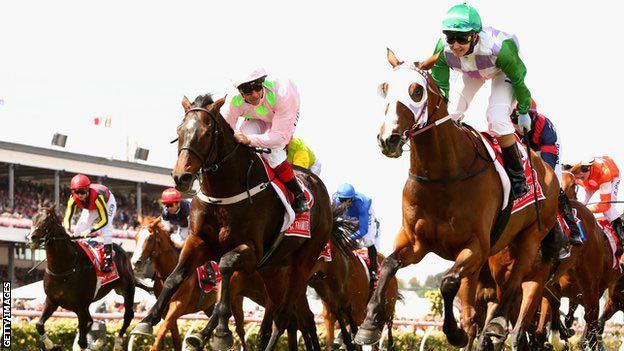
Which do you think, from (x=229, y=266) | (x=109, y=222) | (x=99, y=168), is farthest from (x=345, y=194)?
(x=99, y=168)

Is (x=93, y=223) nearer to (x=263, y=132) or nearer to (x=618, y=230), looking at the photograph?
(x=263, y=132)

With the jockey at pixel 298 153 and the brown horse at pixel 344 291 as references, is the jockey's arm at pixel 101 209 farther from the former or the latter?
the jockey at pixel 298 153

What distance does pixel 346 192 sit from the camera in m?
13.3

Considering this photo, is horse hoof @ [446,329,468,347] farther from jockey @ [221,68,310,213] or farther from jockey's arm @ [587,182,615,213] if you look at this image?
jockey's arm @ [587,182,615,213]

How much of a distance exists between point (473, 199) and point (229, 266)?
6.18 ft

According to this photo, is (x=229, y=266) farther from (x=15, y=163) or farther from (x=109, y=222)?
(x=15, y=163)

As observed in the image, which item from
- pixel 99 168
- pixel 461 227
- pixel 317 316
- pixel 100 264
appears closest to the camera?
pixel 461 227

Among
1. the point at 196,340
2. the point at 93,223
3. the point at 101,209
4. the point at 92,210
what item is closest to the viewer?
the point at 196,340

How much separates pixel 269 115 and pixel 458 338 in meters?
2.53

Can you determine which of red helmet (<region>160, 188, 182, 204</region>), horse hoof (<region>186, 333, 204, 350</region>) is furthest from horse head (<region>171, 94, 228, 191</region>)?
red helmet (<region>160, 188, 182, 204</region>)

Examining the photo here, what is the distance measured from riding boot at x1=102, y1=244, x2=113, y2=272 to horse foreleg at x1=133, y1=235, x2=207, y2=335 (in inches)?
263

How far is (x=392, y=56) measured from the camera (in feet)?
23.8

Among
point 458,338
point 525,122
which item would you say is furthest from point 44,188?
point 458,338

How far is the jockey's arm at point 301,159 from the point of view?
11.4 meters
